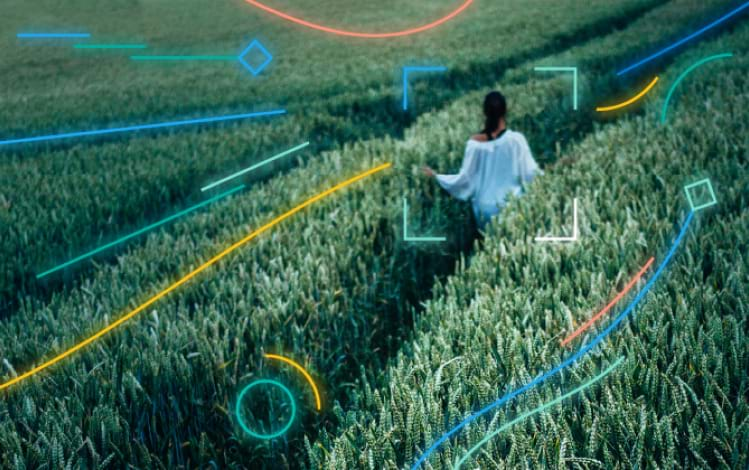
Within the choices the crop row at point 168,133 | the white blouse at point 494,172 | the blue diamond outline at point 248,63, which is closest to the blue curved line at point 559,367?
the white blouse at point 494,172

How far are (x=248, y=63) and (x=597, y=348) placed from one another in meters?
3.03

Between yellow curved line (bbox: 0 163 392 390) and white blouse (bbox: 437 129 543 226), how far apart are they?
603 millimetres

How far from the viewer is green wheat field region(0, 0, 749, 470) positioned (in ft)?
6.31

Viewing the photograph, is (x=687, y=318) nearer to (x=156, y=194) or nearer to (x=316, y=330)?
(x=316, y=330)

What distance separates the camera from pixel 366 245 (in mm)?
3770

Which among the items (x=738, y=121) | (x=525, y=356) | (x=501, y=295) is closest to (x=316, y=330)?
(x=501, y=295)

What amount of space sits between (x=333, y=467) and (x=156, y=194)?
2.94 metres

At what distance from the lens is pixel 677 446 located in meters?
1.64

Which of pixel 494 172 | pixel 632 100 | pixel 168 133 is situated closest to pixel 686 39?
pixel 632 100

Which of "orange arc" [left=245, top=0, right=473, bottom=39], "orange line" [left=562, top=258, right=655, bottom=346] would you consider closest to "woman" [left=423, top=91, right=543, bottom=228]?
"orange arc" [left=245, top=0, right=473, bottom=39]

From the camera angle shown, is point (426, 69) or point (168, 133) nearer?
point (168, 133)
